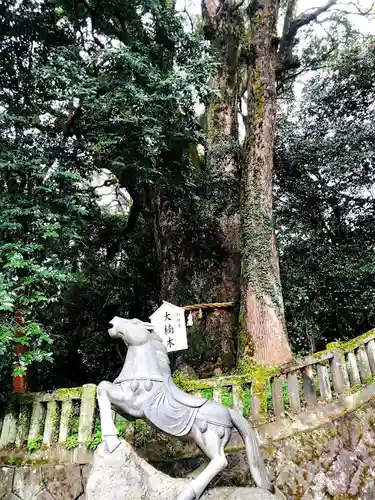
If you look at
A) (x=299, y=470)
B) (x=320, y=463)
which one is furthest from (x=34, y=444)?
(x=320, y=463)

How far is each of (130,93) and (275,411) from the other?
4.52m

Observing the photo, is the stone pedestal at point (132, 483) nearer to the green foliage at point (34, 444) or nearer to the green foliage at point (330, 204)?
the green foliage at point (34, 444)

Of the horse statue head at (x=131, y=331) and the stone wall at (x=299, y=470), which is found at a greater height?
the horse statue head at (x=131, y=331)

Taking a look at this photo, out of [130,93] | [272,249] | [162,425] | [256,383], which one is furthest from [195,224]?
[162,425]

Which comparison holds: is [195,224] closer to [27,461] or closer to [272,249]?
[272,249]

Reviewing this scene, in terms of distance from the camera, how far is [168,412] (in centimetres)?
341

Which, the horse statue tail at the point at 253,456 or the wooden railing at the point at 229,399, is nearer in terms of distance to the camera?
the horse statue tail at the point at 253,456

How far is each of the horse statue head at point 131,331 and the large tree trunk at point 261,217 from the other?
323 centimetres

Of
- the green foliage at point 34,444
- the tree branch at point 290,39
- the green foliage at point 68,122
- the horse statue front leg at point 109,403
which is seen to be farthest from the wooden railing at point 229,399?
the tree branch at point 290,39

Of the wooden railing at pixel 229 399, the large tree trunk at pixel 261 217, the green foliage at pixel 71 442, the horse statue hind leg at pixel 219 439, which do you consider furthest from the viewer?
the large tree trunk at pixel 261 217

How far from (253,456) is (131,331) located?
1402 mm

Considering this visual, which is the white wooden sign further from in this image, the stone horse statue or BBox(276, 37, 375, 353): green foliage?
BBox(276, 37, 375, 353): green foliage

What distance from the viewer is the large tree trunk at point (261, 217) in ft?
21.8

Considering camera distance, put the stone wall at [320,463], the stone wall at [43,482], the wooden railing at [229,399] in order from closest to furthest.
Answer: the stone wall at [320,463] → the stone wall at [43,482] → the wooden railing at [229,399]
